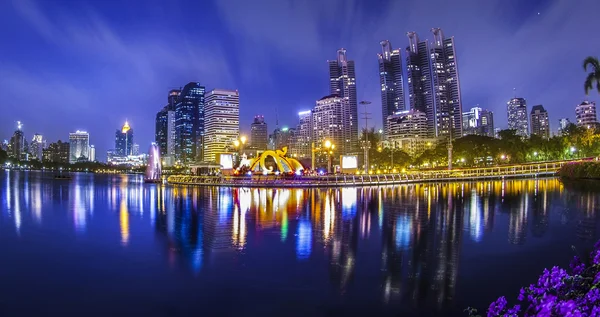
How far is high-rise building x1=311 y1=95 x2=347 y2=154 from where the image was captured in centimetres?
16038

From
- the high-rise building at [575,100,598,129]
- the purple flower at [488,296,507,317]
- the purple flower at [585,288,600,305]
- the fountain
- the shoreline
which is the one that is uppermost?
the high-rise building at [575,100,598,129]

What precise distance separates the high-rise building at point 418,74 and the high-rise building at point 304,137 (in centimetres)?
5006

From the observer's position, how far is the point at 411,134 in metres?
159

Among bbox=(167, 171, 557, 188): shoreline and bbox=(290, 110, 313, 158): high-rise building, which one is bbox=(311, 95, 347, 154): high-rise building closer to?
bbox=(290, 110, 313, 158): high-rise building

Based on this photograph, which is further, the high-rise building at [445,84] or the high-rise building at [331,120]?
the high-rise building at [445,84]

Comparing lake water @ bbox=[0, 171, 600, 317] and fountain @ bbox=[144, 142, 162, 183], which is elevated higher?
fountain @ bbox=[144, 142, 162, 183]

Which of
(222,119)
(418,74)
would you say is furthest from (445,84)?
(222,119)

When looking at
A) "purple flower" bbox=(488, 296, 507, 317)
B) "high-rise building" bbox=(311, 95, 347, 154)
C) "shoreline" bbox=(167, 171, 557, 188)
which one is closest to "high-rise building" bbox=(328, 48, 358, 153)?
"high-rise building" bbox=(311, 95, 347, 154)

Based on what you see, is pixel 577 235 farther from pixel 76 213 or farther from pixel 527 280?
pixel 76 213

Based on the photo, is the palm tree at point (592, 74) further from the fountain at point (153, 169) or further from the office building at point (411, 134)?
the office building at point (411, 134)

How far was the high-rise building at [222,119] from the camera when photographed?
172000mm

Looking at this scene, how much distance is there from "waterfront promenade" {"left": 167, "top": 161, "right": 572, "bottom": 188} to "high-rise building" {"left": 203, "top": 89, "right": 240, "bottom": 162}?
11615cm

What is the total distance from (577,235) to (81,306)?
494 inches

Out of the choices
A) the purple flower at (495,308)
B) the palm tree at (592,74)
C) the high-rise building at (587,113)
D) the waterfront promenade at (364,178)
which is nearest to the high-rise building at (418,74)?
the high-rise building at (587,113)
